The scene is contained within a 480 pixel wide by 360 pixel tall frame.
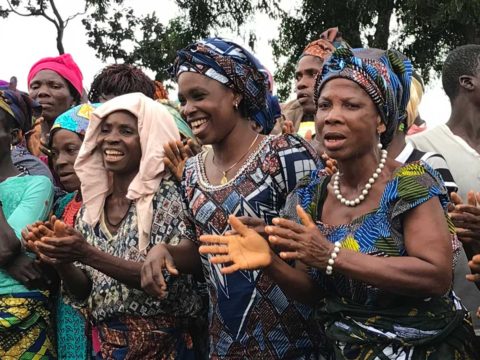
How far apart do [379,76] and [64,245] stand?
1696 millimetres

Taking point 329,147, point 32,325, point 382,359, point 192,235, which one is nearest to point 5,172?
point 32,325

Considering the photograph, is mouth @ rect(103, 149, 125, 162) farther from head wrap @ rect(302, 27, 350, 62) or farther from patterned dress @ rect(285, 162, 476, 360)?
head wrap @ rect(302, 27, 350, 62)

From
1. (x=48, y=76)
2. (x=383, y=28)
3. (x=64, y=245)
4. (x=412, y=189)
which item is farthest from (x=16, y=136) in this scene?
(x=383, y=28)

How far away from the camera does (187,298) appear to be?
4.18 m

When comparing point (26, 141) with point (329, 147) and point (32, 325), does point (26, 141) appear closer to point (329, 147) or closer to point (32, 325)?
point (32, 325)

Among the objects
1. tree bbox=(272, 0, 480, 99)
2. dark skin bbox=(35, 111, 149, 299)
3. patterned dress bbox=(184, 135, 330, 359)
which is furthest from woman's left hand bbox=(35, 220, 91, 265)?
tree bbox=(272, 0, 480, 99)

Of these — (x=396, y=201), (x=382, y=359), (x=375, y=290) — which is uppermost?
(x=396, y=201)

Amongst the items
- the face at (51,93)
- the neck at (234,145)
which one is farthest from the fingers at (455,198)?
the face at (51,93)

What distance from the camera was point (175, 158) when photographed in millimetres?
4188

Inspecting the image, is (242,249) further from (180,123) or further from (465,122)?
(180,123)

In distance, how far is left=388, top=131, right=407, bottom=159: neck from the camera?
389 centimetres

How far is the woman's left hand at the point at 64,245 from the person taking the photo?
3.79 meters

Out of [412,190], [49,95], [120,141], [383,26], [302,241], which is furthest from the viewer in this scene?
[383,26]

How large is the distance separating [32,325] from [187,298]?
106 cm
